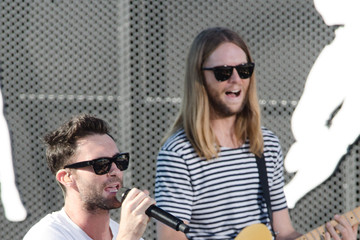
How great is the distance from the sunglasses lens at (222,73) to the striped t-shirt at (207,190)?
283 mm

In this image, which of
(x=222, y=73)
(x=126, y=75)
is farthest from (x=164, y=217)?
(x=126, y=75)

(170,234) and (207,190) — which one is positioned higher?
(207,190)

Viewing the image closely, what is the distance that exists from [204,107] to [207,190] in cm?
35

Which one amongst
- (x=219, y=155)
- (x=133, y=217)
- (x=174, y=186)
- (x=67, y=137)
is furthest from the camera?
(x=219, y=155)

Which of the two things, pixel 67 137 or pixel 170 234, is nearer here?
pixel 67 137

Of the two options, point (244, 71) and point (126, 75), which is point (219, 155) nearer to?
point (244, 71)

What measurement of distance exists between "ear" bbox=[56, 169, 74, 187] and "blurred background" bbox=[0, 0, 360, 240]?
6.04ft

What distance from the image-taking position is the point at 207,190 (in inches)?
95.4

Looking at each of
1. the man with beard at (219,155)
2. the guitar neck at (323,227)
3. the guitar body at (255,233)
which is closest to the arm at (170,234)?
the man with beard at (219,155)


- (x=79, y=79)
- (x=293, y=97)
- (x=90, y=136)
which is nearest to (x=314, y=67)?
(x=293, y=97)

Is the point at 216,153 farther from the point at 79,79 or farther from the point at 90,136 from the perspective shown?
the point at 79,79

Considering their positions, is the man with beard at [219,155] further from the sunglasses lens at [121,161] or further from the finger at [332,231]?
the sunglasses lens at [121,161]

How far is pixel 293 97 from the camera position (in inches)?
160

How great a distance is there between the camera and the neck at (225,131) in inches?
101
